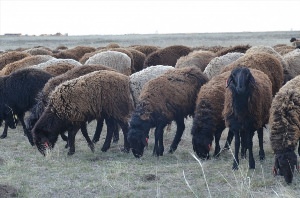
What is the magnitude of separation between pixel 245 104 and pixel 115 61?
732cm

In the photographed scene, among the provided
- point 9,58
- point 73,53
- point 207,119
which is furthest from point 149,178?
point 73,53

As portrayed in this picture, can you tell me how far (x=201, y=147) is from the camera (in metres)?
9.12

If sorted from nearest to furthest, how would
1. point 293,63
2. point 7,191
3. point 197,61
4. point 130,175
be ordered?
point 7,191 → point 130,175 → point 293,63 → point 197,61

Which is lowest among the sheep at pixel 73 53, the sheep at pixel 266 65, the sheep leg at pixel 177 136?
the sheep leg at pixel 177 136

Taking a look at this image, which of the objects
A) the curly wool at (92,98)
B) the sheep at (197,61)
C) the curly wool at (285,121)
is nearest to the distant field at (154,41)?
the sheep at (197,61)

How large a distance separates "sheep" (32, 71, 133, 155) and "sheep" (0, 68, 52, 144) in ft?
5.17

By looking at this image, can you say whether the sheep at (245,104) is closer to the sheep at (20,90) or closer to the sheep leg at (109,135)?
the sheep leg at (109,135)

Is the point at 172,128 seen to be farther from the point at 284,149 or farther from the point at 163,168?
the point at 284,149

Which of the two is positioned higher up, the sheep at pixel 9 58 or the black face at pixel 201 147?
the sheep at pixel 9 58

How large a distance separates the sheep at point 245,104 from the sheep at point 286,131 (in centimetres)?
48

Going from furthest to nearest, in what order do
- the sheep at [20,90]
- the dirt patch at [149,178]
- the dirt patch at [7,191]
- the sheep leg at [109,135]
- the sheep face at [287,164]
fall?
the sheep at [20,90] → the sheep leg at [109,135] → the dirt patch at [149,178] → the sheep face at [287,164] → the dirt patch at [7,191]

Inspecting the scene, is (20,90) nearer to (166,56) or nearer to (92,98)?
(92,98)

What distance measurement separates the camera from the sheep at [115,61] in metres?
14.5

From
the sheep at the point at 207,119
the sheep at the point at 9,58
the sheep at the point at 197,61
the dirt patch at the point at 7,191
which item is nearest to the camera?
the dirt patch at the point at 7,191
